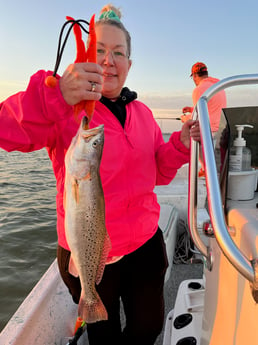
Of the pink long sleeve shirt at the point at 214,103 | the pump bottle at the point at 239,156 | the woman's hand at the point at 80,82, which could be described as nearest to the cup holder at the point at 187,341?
the pump bottle at the point at 239,156

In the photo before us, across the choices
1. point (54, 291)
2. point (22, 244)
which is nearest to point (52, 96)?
point (54, 291)

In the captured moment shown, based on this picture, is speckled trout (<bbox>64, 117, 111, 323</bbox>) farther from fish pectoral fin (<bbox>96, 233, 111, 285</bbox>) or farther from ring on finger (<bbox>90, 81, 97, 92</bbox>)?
ring on finger (<bbox>90, 81, 97, 92</bbox>)

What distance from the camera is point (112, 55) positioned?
165cm

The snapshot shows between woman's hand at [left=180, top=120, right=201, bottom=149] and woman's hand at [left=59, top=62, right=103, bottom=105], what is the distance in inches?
22.3

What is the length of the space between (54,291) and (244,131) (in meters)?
1.85

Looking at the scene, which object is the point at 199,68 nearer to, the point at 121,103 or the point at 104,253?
the point at 121,103

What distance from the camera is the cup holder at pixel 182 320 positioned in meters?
2.30

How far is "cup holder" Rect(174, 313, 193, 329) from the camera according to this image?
7.55ft

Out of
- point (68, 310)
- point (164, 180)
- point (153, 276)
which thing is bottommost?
point (68, 310)

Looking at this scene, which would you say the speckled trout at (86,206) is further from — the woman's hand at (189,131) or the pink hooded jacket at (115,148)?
the woman's hand at (189,131)

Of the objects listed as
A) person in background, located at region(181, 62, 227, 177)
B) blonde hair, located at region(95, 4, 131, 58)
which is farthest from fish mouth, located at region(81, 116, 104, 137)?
person in background, located at region(181, 62, 227, 177)

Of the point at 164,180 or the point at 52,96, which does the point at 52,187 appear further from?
the point at 52,96

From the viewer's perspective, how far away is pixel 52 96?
125 centimetres

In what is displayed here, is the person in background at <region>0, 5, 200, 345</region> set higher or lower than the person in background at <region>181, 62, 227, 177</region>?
lower
